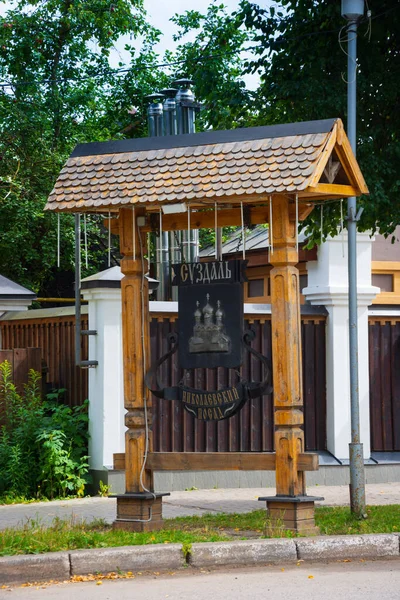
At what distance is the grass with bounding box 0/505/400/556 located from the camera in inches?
339

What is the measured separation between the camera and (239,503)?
11922 millimetres

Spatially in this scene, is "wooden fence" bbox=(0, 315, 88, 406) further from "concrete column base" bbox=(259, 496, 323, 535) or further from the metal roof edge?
"concrete column base" bbox=(259, 496, 323, 535)

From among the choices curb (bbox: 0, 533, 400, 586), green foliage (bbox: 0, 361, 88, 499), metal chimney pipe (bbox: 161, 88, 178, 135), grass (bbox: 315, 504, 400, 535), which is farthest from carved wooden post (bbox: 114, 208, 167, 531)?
metal chimney pipe (bbox: 161, 88, 178, 135)

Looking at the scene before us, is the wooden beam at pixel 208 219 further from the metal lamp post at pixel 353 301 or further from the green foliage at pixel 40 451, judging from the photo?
the green foliage at pixel 40 451

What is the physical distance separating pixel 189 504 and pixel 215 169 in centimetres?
421

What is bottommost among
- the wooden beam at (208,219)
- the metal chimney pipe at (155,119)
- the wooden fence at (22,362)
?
the wooden fence at (22,362)

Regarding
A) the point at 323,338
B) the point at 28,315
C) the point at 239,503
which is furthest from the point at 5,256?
the point at 239,503

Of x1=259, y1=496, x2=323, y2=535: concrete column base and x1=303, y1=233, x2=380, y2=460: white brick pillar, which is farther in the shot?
x1=303, y1=233, x2=380, y2=460: white brick pillar

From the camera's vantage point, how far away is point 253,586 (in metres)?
7.73

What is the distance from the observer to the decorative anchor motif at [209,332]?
9680 mm

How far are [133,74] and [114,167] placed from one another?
19.3 meters

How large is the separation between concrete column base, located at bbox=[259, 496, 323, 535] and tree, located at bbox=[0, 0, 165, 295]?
14.7 m

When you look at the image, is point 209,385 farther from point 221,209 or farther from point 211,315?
point 211,315

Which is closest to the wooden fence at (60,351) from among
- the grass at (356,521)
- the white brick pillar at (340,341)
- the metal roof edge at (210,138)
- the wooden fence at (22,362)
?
the wooden fence at (22,362)
